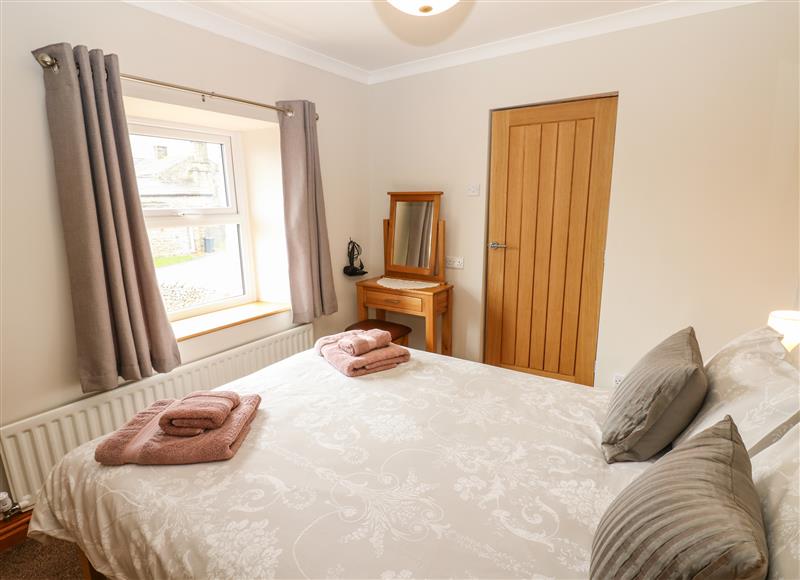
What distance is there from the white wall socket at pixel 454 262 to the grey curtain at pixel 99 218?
205 centimetres

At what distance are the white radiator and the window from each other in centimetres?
50

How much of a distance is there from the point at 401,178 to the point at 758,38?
228 cm

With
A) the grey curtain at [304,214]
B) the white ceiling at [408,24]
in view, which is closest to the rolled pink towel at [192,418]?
the grey curtain at [304,214]

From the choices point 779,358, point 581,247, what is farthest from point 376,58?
point 779,358

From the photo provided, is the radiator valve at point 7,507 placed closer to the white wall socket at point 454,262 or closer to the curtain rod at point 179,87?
the curtain rod at point 179,87

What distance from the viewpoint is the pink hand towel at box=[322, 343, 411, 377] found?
1980 millimetres

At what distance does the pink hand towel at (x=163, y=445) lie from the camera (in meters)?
1.31

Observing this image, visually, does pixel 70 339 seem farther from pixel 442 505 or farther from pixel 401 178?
pixel 401 178

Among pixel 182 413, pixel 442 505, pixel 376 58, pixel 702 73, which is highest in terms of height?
pixel 376 58

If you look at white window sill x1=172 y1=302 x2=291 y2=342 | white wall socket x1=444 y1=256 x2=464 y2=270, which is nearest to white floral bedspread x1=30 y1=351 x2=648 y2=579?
white window sill x1=172 y1=302 x2=291 y2=342

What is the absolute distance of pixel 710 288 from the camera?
2441 millimetres

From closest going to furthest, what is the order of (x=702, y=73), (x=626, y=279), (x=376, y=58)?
(x=702, y=73) → (x=626, y=279) → (x=376, y=58)

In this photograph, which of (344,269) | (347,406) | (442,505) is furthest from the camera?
(344,269)

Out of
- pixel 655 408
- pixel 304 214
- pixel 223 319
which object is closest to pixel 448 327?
pixel 304 214
